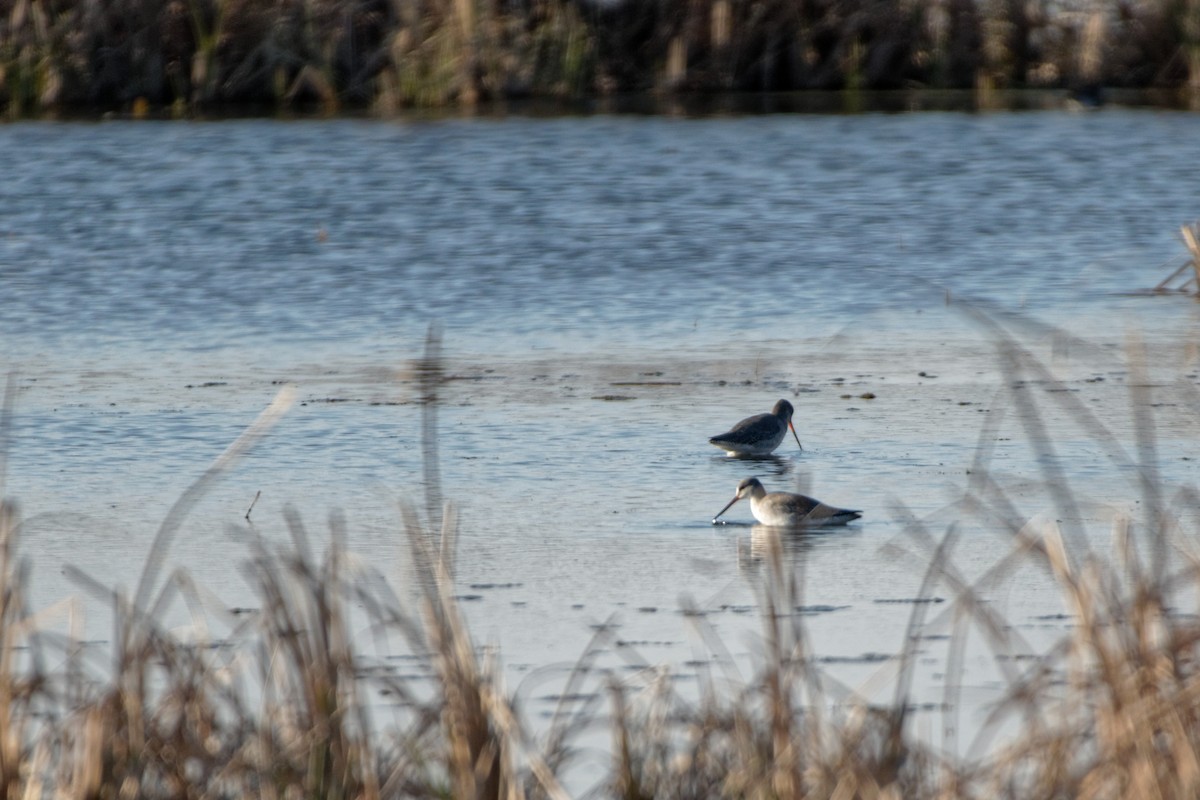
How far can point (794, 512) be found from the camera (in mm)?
6203

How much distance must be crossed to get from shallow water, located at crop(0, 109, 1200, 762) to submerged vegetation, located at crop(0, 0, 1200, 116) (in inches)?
39.9

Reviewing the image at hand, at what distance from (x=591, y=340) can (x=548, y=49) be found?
10.7m

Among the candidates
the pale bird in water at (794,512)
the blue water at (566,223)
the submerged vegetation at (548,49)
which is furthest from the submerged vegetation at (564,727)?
the submerged vegetation at (548,49)

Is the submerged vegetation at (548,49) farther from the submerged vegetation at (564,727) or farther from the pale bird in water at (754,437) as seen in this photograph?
the submerged vegetation at (564,727)

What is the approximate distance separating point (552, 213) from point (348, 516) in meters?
8.19

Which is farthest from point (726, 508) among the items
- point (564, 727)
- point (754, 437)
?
point (564, 727)

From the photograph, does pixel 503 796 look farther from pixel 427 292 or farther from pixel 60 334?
pixel 427 292

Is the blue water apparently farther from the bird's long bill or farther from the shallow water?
the bird's long bill

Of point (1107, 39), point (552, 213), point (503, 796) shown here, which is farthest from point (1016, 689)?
point (1107, 39)

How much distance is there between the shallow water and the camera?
5883 mm

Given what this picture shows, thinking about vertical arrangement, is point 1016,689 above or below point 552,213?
above

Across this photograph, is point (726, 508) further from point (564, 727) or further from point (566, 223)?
point (566, 223)

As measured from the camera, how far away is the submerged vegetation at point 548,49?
19.6 metres

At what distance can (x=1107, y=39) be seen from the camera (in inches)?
819
